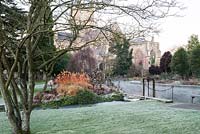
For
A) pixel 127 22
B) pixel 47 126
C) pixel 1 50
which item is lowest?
pixel 47 126

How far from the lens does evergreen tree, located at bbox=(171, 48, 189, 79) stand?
1268 inches

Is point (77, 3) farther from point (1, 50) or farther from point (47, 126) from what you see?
point (47, 126)

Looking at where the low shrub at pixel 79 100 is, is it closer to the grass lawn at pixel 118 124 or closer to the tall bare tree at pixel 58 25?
the grass lawn at pixel 118 124

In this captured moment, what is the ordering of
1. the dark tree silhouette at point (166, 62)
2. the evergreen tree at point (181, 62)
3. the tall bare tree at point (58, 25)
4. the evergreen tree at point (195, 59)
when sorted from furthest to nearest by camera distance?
the dark tree silhouette at point (166, 62) → the evergreen tree at point (181, 62) → the evergreen tree at point (195, 59) → the tall bare tree at point (58, 25)

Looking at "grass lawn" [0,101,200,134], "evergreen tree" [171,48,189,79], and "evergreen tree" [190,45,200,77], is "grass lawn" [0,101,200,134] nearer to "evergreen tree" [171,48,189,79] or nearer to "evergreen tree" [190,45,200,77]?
"evergreen tree" [190,45,200,77]

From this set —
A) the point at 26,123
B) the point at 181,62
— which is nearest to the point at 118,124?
the point at 26,123

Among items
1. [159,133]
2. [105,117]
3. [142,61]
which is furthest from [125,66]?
[159,133]

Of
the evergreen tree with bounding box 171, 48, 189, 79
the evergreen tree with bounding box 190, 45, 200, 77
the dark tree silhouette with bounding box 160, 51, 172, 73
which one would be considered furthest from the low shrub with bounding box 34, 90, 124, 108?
the dark tree silhouette with bounding box 160, 51, 172, 73

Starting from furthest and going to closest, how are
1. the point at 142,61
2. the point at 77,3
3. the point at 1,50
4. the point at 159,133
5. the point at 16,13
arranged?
the point at 142,61 → the point at 16,13 → the point at 159,133 → the point at 1,50 → the point at 77,3

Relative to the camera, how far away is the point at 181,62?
3259cm

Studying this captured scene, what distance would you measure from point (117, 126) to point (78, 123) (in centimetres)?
121

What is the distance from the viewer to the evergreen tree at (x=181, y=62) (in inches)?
1268

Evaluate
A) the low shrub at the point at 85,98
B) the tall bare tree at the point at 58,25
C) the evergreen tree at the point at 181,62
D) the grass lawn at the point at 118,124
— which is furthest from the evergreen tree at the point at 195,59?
the tall bare tree at the point at 58,25

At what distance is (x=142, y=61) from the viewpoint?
50.2 meters
